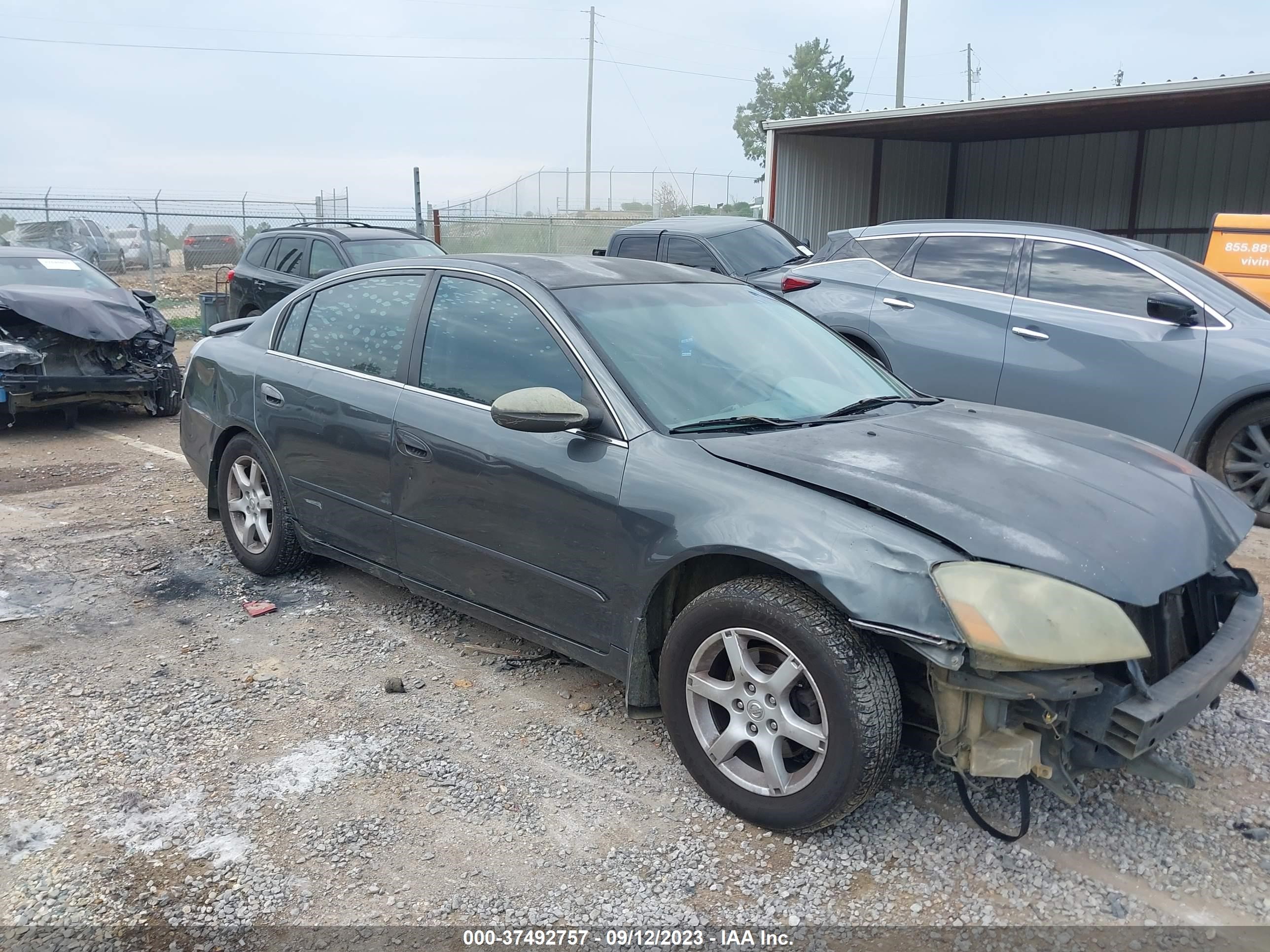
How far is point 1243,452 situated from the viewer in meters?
5.89

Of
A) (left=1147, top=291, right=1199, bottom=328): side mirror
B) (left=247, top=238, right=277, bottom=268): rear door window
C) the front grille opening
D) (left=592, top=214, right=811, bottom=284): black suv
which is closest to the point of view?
the front grille opening

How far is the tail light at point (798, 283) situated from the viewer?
24.8 feet

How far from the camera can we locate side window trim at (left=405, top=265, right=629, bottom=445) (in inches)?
133

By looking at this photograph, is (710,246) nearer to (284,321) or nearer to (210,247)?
(284,321)

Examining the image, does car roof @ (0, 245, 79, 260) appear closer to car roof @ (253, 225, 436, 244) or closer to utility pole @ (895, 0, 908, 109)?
car roof @ (253, 225, 436, 244)

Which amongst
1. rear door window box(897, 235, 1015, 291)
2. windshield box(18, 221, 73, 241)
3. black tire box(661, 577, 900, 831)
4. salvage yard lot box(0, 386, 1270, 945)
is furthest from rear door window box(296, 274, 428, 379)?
windshield box(18, 221, 73, 241)

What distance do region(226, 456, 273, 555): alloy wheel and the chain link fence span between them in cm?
1282

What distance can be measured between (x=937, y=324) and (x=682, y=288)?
324cm

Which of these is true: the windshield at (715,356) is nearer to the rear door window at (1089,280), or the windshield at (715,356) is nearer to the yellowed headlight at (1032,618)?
the yellowed headlight at (1032,618)

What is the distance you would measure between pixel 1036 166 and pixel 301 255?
14303 millimetres

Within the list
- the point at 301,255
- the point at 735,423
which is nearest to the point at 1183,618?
the point at 735,423

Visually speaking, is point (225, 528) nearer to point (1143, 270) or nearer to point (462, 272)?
point (462, 272)

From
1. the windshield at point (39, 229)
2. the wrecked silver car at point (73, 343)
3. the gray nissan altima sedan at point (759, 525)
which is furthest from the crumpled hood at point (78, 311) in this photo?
the windshield at point (39, 229)

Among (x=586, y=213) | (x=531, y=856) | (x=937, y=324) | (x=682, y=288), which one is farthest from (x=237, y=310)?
(x=586, y=213)
